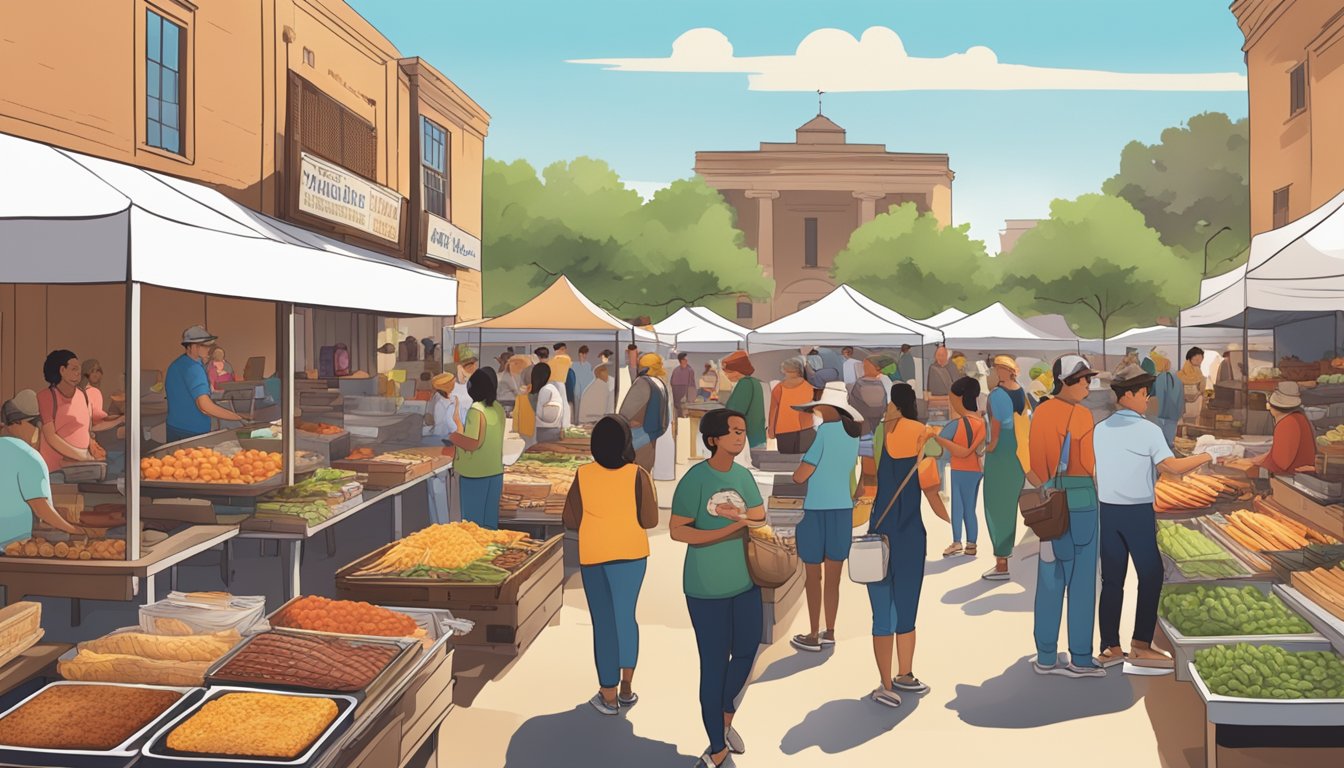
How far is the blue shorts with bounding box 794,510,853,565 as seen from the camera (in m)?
7.46

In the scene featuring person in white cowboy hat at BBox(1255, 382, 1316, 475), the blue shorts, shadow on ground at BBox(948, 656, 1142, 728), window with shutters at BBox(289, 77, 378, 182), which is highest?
window with shutters at BBox(289, 77, 378, 182)

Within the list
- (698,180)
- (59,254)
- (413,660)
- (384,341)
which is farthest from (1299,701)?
(698,180)

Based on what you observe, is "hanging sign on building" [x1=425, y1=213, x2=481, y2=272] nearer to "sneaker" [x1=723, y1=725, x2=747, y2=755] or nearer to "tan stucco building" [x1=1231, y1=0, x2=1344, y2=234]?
"tan stucco building" [x1=1231, y1=0, x2=1344, y2=234]

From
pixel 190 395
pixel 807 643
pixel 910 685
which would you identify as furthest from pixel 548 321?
pixel 910 685

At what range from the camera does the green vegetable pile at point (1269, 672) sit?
517 cm

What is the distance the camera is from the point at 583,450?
13445 millimetres

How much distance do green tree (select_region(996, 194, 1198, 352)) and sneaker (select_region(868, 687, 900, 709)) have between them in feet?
138

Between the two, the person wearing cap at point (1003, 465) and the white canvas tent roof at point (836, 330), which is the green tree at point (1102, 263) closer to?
the white canvas tent roof at point (836, 330)

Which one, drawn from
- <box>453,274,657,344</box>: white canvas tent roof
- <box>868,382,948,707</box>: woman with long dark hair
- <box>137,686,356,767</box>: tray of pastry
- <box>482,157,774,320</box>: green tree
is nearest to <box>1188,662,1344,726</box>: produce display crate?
<box>868,382,948,707</box>: woman with long dark hair

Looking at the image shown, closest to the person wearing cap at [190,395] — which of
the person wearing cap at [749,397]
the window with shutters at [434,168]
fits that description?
the person wearing cap at [749,397]

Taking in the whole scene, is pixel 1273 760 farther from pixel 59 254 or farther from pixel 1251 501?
pixel 59 254

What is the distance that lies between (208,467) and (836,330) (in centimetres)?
1235

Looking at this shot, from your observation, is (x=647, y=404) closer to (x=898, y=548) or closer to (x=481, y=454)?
(x=481, y=454)

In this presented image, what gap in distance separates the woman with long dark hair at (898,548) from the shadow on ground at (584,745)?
1.48 metres
